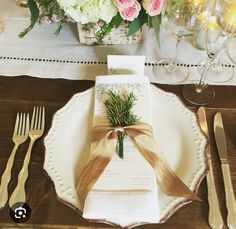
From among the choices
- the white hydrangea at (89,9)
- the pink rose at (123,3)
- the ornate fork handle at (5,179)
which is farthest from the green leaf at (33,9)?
the ornate fork handle at (5,179)

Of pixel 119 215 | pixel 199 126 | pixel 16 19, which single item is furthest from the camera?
pixel 16 19

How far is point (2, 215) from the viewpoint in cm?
54

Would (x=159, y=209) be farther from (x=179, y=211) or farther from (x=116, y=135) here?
(x=116, y=135)

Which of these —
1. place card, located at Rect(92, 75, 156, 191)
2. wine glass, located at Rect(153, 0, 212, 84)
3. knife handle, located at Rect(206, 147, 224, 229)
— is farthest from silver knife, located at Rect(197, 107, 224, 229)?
wine glass, located at Rect(153, 0, 212, 84)

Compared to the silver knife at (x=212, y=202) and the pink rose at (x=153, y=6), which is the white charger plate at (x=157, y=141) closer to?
the silver knife at (x=212, y=202)

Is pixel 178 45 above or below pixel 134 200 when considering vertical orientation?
above

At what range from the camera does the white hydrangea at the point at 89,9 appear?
0.67m

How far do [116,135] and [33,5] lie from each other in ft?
1.23

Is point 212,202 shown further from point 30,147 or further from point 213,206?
point 30,147

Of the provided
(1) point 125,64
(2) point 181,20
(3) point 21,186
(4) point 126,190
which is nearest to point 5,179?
(3) point 21,186

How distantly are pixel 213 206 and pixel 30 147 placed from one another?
0.34 metres

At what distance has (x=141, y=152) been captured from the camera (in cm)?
58

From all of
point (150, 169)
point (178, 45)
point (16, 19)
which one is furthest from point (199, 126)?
point (16, 19)

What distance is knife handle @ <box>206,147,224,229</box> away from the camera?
1.73ft
